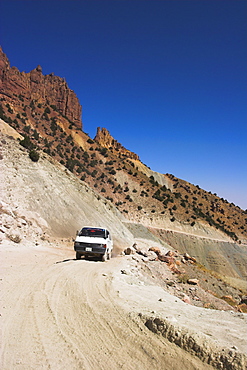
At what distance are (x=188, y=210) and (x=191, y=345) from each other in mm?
61126

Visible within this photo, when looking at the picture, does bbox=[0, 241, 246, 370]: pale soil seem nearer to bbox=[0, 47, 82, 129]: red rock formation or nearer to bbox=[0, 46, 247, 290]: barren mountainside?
bbox=[0, 46, 247, 290]: barren mountainside

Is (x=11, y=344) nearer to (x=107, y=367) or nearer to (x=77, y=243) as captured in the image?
(x=107, y=367)

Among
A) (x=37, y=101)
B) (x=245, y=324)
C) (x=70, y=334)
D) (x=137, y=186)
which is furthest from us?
(x=37, y=101)

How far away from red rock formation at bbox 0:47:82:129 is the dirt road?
64.7m

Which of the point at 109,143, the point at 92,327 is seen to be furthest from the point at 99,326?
the point at 109,143

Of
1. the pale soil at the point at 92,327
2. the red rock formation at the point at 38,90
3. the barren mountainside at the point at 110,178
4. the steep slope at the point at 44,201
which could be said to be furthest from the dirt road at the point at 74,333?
the red rock formation at the point at 38,90

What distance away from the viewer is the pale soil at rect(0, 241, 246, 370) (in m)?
4.24

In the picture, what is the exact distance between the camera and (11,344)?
4.60 meters

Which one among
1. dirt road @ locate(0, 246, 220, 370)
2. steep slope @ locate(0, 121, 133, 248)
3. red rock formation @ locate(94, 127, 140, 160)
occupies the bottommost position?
dirt road @ locate(0, 246, 220, 370)

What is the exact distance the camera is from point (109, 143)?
9888cm

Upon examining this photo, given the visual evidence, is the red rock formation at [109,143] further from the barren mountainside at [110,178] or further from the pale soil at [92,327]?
the pale soil at [92,327]

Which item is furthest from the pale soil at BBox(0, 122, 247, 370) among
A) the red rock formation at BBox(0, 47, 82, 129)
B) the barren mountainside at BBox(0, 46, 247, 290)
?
the red rock formation at BBox(0, 47, 82, 129)

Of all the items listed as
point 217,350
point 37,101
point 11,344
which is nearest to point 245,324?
point 217,350

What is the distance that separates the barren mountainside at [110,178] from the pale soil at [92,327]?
1143 inches
